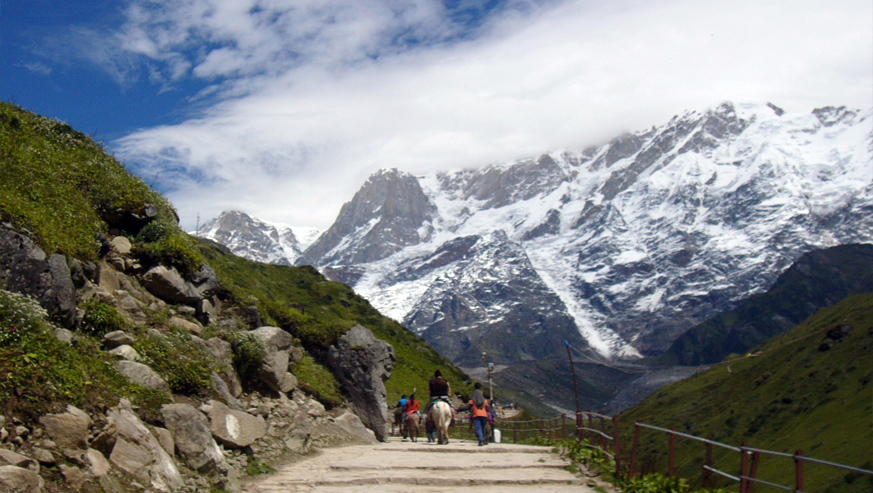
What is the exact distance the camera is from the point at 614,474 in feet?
51.6

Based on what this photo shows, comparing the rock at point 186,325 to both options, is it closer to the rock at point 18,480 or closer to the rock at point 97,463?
the rock at point 97,463

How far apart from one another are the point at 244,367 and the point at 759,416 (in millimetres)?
186643

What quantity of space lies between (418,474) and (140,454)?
6.53m

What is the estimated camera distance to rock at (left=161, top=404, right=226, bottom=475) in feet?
40.3

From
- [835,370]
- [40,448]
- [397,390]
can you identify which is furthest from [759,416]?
[40,448]

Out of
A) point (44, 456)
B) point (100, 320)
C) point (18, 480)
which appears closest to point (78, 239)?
point (100, 320)

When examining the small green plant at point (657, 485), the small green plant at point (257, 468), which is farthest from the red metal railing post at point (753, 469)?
the small green plant at point (257, 468)

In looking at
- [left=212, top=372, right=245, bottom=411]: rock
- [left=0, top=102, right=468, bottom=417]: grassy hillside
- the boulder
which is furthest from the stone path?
the boulder

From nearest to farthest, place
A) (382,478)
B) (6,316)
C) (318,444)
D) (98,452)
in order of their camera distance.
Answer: (98,452) < (6,316) < (382,478) < (318,444)

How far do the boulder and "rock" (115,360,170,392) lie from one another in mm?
1453

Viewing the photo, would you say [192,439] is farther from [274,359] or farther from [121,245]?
[121,245]

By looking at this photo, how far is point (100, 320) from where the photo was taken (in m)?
14.4

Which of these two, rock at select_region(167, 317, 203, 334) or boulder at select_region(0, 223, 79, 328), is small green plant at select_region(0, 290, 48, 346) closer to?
boulder at select_region(0, 223, 79, 328)

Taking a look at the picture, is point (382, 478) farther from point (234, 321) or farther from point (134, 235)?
point (134, 235)
